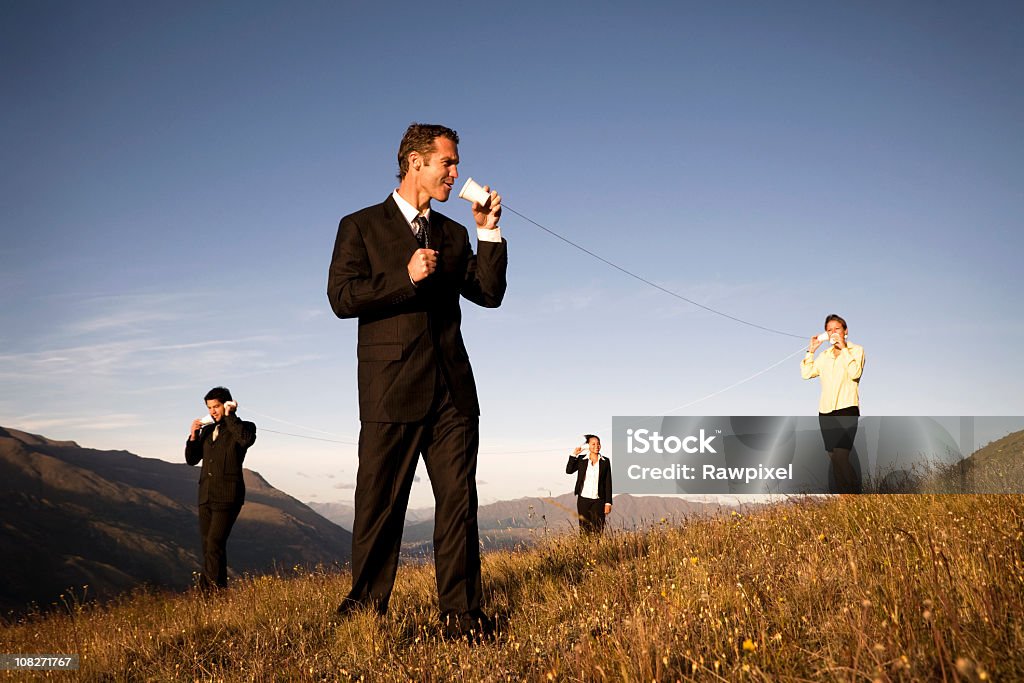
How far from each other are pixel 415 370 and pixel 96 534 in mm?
158838

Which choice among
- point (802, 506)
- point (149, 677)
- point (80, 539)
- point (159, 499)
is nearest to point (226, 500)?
point (149, 677)

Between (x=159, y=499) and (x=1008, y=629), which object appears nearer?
(x=1008, y=629)

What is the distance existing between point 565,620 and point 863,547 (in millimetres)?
1860

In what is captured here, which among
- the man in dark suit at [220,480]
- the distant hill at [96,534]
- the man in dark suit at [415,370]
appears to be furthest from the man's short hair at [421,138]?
the distant hill at [96,534]

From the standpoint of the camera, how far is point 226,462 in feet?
30.1

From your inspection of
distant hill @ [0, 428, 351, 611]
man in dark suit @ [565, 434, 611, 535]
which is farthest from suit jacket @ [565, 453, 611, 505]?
distant hill @ [0, 428, 351, 611]

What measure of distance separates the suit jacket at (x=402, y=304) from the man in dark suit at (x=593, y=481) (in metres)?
7.48

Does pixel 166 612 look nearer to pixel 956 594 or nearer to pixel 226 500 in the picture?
pixel 226 500

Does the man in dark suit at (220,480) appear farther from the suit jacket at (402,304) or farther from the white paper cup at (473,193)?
the white paper cup at (473,193)

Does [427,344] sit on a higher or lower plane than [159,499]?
higher

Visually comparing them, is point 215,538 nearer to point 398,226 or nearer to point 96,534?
point 398,226

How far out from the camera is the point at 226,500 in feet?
29.7

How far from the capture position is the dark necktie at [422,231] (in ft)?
14.8

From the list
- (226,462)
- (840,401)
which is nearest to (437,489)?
(226,462)
